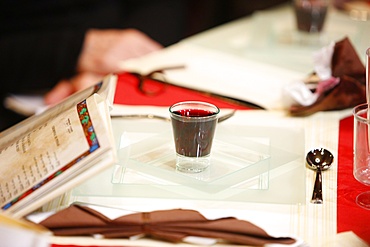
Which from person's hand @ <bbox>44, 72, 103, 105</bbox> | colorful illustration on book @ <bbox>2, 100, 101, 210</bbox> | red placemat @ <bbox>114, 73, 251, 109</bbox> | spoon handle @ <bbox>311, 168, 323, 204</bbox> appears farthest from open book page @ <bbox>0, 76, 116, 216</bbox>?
person's hand @ <bbox>44, 72, 103, 105</bbox>

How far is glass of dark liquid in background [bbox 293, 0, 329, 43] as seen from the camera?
1.85m

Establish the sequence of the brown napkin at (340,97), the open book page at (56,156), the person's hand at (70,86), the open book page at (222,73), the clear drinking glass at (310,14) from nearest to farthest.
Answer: the open book page at (56,156)
the brown napkin at (340,97)
the open book page at (222,73)
the clear drinking glass at (310,14)
the person's hand at (70,86)

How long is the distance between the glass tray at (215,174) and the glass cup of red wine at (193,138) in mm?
21

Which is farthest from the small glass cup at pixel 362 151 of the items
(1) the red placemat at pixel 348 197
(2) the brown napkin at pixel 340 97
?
Result: (2) the brown napkin at pixel 340 97

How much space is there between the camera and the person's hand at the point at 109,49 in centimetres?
224

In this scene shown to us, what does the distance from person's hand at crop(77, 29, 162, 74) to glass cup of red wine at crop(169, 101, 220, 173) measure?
3.64 feet

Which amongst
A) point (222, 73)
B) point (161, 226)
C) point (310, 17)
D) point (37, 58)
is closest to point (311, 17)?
point (310, 17)

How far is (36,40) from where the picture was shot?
2328 millimetres

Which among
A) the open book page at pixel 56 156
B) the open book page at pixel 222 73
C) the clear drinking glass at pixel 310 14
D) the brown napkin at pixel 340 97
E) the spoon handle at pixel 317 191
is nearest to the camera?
the open book page at pixel 56 156

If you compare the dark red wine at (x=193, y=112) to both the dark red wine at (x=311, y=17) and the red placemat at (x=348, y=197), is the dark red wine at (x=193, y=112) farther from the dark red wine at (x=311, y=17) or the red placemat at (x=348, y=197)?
the dark red wine at (x=311, y=17)

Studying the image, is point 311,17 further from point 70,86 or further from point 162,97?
point 70,86

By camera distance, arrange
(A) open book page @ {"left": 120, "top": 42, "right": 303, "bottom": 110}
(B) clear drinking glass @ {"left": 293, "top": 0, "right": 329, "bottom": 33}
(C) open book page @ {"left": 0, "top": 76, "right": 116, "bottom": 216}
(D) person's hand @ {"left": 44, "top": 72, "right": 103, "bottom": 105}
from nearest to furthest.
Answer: (C) open book page @ {"left": 0, "top": 76, "right": 116, "bottom": 216} < (A) open book page @ {"left": 120, "top": 42, "right": 303, "bottom": 110} < (B) clear drinking glass @ {"left": 293, "top": 0, "right": 329, "bottom": 33} < (D) person's hand @ {"left": 44, "top": 72, "right": 103, "bottom": 105}

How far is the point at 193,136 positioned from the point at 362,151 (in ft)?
0.88

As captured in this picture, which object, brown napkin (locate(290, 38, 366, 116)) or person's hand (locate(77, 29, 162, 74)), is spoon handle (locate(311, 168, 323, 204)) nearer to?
brown napkin (locate(290, 38, 366, 116))
